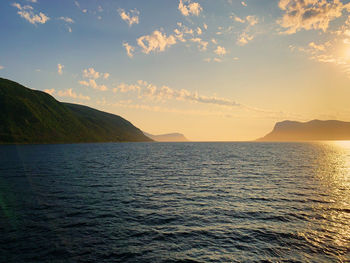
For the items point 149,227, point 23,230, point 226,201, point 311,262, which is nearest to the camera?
point 311,262

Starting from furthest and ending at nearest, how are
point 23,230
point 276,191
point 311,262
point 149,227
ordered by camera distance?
point 276,191, point 149,227, point 23,230, point 311,262

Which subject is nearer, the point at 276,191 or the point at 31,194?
the point at 31,194

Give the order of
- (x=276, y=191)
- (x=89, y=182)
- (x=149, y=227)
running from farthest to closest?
(x=89, y=182), (x=276, y=191), (x=149, y=227)

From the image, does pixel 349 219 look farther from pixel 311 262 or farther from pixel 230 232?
pixel 230 232

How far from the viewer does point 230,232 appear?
1827cm

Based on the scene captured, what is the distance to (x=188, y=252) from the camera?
14.8 m

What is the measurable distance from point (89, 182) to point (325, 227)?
3683cm

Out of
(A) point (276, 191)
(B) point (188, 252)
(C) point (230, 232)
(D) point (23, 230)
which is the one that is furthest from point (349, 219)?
(D) point (23, 230)

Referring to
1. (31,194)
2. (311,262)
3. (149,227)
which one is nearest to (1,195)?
(31,194)

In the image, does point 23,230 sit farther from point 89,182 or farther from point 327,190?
point 327,190

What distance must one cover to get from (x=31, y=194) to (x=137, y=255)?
2402 centimetres

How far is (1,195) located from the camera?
28.5 meters

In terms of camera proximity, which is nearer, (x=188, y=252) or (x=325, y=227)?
(x=188, y=252)

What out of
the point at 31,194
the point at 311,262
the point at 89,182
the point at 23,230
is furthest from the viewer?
the point at 89,182
